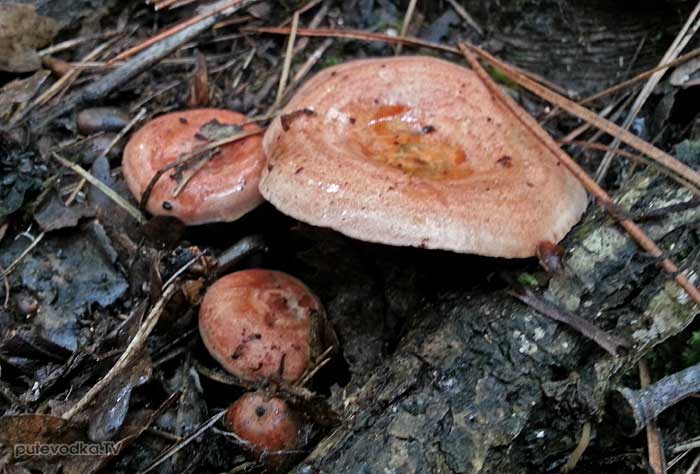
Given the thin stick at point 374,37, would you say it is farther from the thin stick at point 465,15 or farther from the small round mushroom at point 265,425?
the small round mushroom at point 265,425

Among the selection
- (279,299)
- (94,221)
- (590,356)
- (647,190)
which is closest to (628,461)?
(590,356)

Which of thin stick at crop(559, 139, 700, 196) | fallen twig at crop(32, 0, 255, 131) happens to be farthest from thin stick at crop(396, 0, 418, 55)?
thin stick at crop(559, 139, 700, 196)

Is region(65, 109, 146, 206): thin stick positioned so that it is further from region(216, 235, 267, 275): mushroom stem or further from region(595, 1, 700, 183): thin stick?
region(595, 1, 700, 183): thin stick

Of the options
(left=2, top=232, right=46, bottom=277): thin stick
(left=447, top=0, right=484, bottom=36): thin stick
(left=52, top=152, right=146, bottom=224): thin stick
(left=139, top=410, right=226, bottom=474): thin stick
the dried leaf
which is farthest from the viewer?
(left=447, top=0, right=484, bottom=36): thin stick

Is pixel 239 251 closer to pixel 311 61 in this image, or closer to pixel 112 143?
pixel 112 143

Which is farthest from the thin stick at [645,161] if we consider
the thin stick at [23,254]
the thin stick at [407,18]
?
the thin stick at [23,254]
